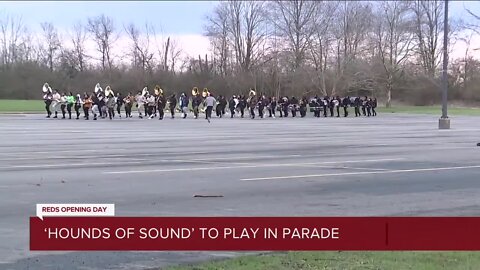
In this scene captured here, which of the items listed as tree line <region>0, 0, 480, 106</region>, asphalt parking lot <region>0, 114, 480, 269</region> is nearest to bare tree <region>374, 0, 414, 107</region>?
tree line <region>0, 0, 480, 106</region>

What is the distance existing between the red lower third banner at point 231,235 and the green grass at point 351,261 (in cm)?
15

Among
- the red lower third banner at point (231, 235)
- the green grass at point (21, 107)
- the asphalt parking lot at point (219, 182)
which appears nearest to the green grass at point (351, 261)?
the red lower third banner at point (231, 235)

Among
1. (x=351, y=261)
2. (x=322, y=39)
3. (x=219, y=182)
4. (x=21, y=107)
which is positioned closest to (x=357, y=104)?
(x=322, y=39)

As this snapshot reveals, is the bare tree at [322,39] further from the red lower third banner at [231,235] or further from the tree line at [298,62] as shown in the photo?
the red lower third banner at [231,235]

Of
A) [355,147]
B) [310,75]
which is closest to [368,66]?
[310,75]

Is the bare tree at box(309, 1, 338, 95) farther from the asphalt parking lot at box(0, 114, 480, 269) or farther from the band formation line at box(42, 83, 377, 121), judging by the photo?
the asphalt parking lot at box(0, 114, 480, 269)

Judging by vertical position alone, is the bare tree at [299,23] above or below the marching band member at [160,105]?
above

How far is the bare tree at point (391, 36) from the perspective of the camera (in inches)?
3423

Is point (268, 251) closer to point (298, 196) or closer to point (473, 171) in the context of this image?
point (298, 196)

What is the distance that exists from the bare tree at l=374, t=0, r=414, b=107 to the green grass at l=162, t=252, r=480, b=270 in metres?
80.2

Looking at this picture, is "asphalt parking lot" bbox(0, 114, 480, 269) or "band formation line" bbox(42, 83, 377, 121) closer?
"asphalt parking lot" bbox(0, 114, 480, 269)

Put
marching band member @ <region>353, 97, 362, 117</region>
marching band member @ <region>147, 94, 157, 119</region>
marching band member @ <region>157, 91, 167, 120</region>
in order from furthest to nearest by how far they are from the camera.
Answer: marching band member @ <region>353, 97, 362, 117</region>
marching band member @ <region>147, 94, 157, 119</region>
marching band member @ <region>157, 91, 167, 120</region>

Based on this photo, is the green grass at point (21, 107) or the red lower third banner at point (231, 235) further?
the green grass at point (21, 107)

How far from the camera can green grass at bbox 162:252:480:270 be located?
7098 millimetres
